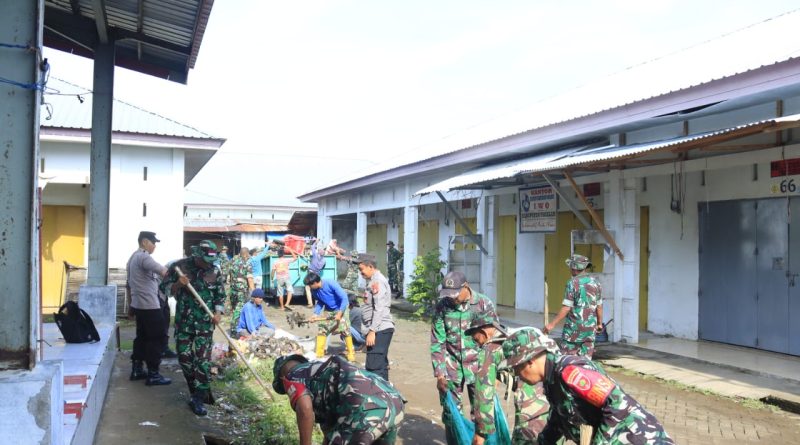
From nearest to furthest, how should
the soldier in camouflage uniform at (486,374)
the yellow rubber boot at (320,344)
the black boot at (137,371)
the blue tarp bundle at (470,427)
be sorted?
the blue tarp bundle at (470,427), the soldier in camouflage uniform at (486,374), the black boot at (137,371), the yellow rubber boot at (320,344)

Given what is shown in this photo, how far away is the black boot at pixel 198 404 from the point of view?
6.24 m

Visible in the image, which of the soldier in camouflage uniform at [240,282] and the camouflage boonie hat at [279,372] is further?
the soldier in camouflage uniform at [240,282]

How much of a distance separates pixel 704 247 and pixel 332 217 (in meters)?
18.7

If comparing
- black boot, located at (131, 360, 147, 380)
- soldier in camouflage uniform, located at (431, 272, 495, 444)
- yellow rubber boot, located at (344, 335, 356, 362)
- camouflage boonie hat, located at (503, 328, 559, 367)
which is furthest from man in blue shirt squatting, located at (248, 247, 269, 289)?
camouflage boonie hat, located at (503, 328, 559, 367)

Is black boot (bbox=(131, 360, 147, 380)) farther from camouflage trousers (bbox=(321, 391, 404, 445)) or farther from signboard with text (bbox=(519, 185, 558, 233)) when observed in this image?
signboard with text (bbox=(519, 185, 558, 233))

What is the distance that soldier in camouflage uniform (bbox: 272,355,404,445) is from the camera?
11.5 feet

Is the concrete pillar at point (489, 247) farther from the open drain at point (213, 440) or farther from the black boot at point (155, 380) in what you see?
the open drain at point (213, 440)

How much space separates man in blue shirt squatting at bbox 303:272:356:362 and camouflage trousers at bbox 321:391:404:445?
4575 mm

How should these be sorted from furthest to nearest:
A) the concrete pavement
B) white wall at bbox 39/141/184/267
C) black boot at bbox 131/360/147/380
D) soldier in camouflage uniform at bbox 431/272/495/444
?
1. white wall at bbox 39/141/184/267
2. black boot at bbox 131/360/147/380
3. the concrete pavement
4. soldier in camouflage uniform at bbox 431/272/495/444

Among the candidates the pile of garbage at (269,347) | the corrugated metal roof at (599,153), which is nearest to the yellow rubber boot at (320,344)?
the pile of garbage at (269,347)

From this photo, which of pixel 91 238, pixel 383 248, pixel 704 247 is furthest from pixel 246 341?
pixel 383 248

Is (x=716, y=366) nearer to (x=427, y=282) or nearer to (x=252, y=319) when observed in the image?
(x=427, y=282)

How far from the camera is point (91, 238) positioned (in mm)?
8250

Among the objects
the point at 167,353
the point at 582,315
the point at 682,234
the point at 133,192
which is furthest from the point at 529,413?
the point at 133,192
